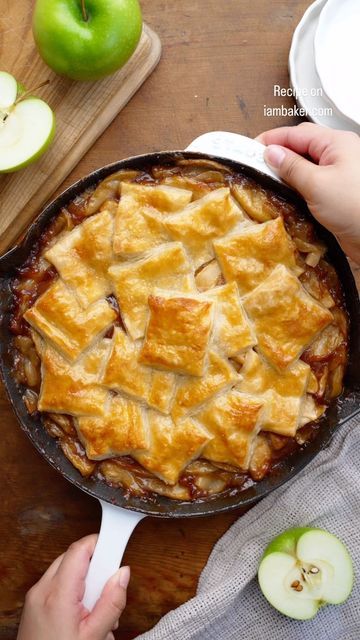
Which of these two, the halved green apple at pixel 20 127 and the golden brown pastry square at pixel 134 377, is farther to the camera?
the halved green apple at pixel 20 127

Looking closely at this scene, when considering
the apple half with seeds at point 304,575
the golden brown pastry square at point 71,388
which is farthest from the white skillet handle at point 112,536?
the apple half with seeds at point 304,575

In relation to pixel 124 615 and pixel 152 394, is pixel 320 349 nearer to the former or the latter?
pixel 152 394

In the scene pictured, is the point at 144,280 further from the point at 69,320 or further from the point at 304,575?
the point at 304,575

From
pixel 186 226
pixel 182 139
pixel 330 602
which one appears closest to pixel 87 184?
pixel 186 226

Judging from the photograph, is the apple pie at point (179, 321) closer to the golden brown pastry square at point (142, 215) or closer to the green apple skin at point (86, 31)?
the golden brown pastry square at point (142, 215)

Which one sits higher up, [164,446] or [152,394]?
[152,394]

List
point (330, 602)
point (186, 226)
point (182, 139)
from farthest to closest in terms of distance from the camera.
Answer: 1. point (182, 139)
2. point (330, 602)
3. point (186, 226)
